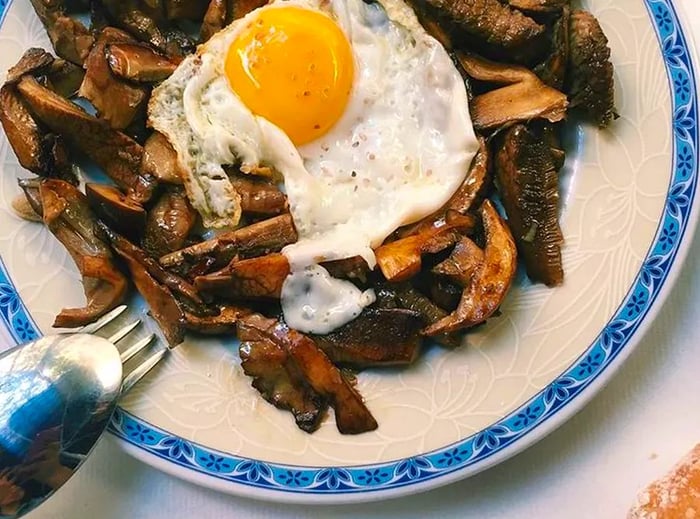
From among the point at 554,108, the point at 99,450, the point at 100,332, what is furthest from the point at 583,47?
the point at 99,450

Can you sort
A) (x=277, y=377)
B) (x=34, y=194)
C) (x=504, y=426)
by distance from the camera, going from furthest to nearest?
1. (x=34, y=194)
2. (x=277, y=377)
3. (x=504, y=426)

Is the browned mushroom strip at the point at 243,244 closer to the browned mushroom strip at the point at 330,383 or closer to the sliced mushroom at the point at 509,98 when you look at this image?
the browned mushroom strip at the point at 330,383

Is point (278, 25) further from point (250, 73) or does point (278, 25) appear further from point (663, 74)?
point (663, 74)

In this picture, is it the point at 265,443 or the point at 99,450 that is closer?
the point at 265,443

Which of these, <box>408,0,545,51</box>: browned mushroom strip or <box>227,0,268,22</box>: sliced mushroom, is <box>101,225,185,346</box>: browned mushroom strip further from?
<box>408,0,545,51</box>: browned mushroom strip

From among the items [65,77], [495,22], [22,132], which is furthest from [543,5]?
[22,132]

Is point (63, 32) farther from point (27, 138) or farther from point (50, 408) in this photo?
point (50, 408)

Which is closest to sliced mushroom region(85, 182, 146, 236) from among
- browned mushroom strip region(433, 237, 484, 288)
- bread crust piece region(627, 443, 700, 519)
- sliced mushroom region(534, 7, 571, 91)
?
browned mushroom strip region(433, 237, 484, 288)
